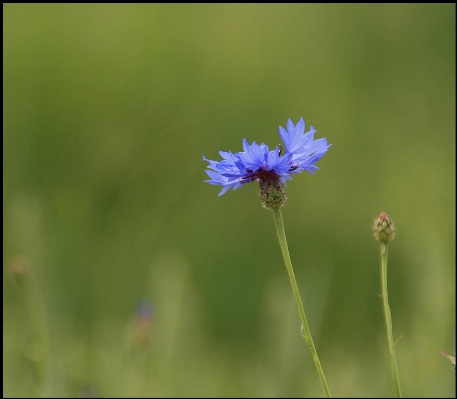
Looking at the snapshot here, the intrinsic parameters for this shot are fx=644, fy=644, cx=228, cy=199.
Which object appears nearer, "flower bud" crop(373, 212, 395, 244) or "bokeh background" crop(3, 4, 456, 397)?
"flower bud" crop(373, 212, 395, 244)

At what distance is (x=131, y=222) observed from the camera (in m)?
2.12

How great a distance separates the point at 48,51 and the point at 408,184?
5.15 ft

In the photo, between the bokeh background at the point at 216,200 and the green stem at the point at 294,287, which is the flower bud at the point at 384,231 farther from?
the bokeh background at the point at 216,200

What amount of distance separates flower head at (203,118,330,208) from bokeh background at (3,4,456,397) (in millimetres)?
443

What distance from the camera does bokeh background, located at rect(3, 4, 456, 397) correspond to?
52.4 inches

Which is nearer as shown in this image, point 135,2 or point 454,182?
point 454,182

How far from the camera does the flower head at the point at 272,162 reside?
2.05 ft

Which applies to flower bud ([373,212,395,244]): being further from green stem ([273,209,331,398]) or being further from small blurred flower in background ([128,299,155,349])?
small blurred flower in background ([128,299,155,349])

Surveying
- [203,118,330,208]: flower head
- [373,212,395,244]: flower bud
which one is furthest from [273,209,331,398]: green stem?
[373,212,395,244]: flower bud

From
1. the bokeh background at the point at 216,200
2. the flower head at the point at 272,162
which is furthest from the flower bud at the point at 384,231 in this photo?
the bokeh background at the point at 216,200

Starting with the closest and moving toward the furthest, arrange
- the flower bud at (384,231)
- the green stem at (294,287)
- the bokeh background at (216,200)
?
1. the green stem at (294,287)
2. the flower bud at (384,231)
3. the bokeh background at (216,200)

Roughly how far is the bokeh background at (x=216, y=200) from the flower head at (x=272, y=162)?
17.5 inches

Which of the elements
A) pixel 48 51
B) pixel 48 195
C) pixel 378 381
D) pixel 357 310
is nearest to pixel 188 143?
pixel 48 195

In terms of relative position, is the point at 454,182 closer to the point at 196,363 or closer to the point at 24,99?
the point at 196,363
